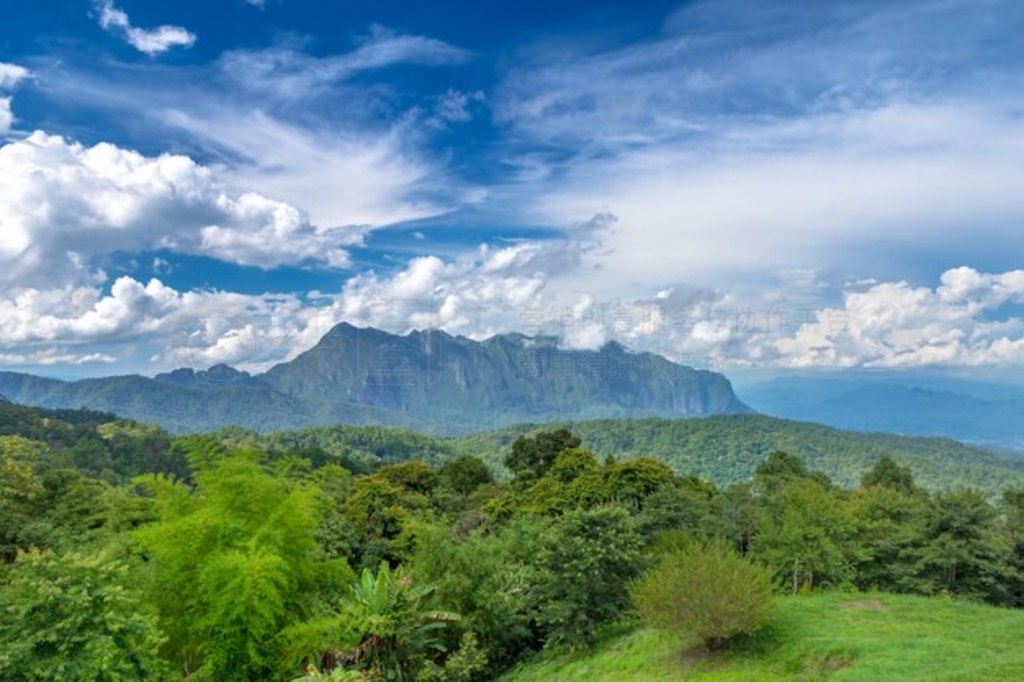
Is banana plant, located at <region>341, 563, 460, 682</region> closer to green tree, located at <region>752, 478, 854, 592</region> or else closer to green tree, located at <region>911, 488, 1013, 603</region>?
green tree, located at <region>752, 478, 854, 592</region>

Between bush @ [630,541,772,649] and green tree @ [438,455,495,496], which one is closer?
bush @ [630,541,772,649]

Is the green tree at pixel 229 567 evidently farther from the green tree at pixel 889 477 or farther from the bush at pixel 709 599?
the green tree at pixel 889 477

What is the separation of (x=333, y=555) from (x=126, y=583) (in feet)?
34.8

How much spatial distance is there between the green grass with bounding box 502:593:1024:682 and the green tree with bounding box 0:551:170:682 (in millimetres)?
10888

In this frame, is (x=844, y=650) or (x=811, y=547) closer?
(x=844, y=650)

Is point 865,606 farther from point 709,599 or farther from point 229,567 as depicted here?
point 229,567

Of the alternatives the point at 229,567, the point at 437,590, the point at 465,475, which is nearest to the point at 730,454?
the point at 465,475

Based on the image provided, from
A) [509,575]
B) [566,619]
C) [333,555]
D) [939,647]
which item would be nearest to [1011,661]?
[939,647]

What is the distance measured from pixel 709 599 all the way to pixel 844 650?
2.83 meters

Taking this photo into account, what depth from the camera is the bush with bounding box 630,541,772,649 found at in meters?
14.3

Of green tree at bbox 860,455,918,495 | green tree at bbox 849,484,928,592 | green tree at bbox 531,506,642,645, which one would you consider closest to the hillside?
green tree at bbox 860,455,918,495

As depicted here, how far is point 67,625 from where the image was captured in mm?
11102

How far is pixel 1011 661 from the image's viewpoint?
37.7ft

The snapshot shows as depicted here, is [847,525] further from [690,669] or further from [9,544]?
[9,544]
